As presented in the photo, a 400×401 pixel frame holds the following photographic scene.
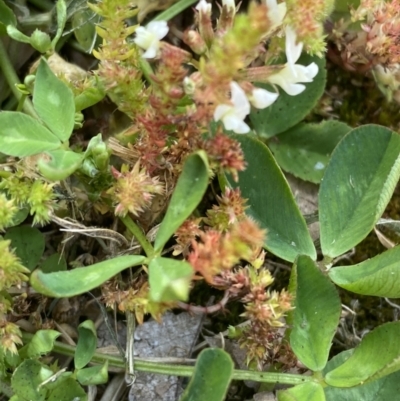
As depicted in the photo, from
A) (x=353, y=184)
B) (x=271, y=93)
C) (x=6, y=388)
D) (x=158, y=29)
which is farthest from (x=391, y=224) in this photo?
(x=6, y=388)

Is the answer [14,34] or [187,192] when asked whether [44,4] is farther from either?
[187,192]

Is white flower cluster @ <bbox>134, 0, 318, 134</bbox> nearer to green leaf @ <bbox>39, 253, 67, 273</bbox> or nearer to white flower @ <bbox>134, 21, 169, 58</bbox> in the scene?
white flower @ <bbox>134, 21, 169, 58</bbox>

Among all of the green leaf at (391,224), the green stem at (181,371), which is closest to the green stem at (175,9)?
the green leaf at (391,224)

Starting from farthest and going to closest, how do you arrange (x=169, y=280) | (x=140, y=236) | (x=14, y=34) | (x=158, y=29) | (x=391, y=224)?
(x=391, y=224) → (x=14, y=34) → (x=140, y=236) → (x=158, y=29) → (x=169, y=280)

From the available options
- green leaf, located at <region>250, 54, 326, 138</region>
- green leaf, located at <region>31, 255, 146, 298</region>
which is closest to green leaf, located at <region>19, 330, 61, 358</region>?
green leaf, located at <region>31, 255, 146, 298</region>

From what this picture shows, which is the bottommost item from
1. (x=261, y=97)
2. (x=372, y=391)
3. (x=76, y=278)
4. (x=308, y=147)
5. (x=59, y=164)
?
(x=372, y=391)

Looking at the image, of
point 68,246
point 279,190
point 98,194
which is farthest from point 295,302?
point 68,246

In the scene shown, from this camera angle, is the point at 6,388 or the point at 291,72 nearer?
the point at 291,72
